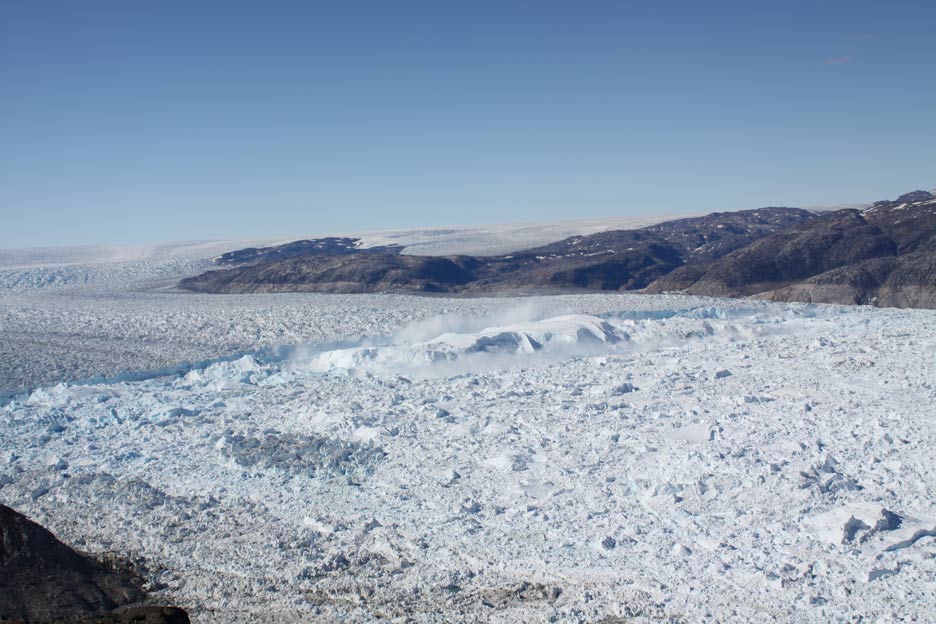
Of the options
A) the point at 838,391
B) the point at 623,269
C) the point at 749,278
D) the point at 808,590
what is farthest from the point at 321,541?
the point at 623,269

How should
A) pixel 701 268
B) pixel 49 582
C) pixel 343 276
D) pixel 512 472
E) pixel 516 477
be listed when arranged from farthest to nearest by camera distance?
pixel 343 276
pixel 701 268
pixel 512 472
pixel 516 477
pixel 49 582

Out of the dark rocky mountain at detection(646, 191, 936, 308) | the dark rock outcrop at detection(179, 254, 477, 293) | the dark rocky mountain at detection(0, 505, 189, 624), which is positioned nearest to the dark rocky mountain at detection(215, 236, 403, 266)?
the dark rock outcrop at detection(179, 254, 477, 293)

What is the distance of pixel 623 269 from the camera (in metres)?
29.8

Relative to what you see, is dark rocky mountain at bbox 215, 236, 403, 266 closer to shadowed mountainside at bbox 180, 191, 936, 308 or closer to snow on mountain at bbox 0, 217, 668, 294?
snow on mountain at bbox 0, 217, 668, 294

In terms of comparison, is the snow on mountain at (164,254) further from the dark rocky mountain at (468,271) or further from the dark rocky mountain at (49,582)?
the dark rocky mountain at (49,582)

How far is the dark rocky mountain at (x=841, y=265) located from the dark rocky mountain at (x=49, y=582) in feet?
55.2

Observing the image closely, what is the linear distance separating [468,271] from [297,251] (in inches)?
658

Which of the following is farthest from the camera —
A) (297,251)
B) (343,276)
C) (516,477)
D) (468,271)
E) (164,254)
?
(164,254)

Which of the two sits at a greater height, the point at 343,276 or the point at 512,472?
the point at 343,276

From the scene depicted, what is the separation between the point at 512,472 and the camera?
7184 mm

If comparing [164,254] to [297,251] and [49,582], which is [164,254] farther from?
[49,582]

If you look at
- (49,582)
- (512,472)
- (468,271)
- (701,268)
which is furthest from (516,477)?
(468,271)

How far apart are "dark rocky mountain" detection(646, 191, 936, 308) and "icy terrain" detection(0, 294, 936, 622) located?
5440mm

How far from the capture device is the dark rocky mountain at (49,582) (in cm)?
480
